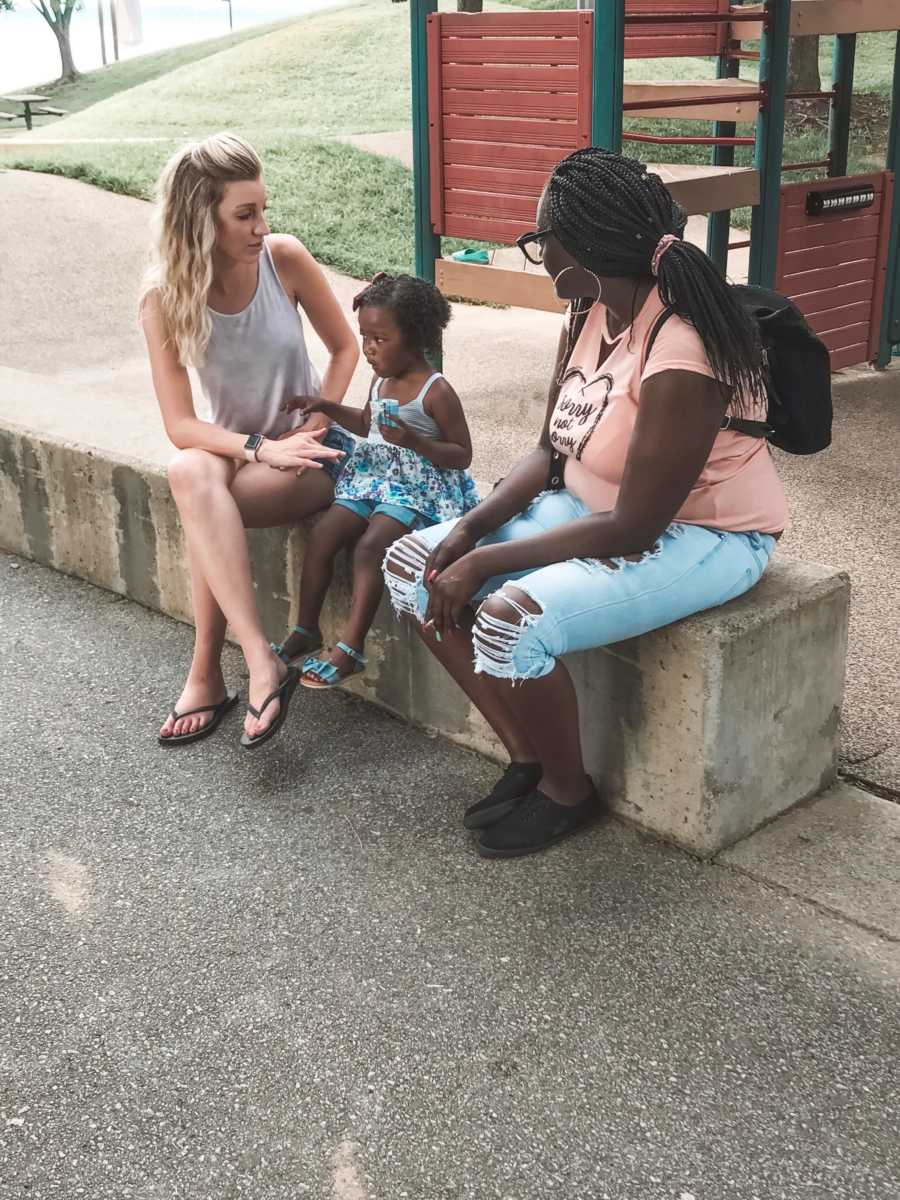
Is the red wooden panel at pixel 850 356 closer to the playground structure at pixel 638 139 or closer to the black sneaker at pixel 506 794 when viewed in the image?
the playground structure at pixel 638 139

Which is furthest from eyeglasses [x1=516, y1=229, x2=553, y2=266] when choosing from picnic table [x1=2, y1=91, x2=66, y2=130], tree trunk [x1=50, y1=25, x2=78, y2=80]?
tree trunk [x1=50, y1=25, x2=78, y2=80]

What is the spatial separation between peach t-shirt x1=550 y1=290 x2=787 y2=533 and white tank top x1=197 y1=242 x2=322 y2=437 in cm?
109

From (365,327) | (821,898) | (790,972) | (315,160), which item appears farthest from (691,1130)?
(315,160)

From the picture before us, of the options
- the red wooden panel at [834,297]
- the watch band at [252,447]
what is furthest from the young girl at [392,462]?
the red wooden panel at [834,297]

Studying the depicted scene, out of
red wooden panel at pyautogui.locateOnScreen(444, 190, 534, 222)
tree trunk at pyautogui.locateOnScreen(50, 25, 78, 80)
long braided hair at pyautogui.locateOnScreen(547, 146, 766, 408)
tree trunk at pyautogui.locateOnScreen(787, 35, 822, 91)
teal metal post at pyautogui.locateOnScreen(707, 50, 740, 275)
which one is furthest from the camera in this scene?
tree trunk at pyautogui.locateOnScreen(50, 25, 78, 80)

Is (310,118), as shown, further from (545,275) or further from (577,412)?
(577,412)

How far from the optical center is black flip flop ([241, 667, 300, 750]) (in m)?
3.40

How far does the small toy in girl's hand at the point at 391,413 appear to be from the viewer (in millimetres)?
3539

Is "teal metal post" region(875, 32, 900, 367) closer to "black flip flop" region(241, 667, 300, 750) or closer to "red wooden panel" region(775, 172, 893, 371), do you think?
"red wooden panel" region(775, 172, 893, 371)

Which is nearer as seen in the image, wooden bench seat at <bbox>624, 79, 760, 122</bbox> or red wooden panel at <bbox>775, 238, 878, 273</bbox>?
wooden bench seat at <bbox>624, 79, 760, 122</bbox>

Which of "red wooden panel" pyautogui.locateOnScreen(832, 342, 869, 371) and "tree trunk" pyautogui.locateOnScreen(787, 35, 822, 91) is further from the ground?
"tree trunk" pyautogui.locateOnScreen(787, 35, 822, 91)

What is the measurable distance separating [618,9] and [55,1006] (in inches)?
183

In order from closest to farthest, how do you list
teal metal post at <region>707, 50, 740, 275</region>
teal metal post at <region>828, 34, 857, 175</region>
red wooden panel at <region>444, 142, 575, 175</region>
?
red wooden panel at <region>444, 142, 575, 175</region> < teal metal post at <region>707, 50, 740, 275</region> < teal metal post at <region>828, 34, 857, 175</region>

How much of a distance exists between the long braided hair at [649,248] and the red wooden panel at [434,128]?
13.8 feet
